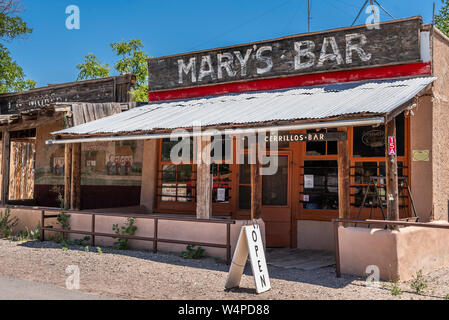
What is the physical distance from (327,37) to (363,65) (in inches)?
42.1

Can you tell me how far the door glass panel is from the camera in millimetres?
10352

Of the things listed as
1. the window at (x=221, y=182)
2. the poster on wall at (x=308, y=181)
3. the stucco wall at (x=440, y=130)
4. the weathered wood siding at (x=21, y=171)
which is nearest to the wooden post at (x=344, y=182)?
the stucco wall at (x=440, y=130)

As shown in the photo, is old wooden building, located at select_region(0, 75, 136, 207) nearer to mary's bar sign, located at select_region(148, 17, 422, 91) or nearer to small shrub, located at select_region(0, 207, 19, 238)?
small shrub, located at select_region(0, 207, 19, 238)

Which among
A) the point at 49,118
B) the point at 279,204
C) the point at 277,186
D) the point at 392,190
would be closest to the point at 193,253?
the point at 279,204

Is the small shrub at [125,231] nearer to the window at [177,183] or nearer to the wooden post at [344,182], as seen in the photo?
the window at [177,183]

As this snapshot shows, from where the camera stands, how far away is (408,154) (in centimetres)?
900

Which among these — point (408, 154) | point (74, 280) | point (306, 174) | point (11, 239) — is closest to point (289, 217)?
point (306, 174)

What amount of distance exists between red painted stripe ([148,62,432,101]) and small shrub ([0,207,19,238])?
4.74 m

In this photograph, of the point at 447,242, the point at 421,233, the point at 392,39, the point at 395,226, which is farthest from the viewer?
the point at 392,39

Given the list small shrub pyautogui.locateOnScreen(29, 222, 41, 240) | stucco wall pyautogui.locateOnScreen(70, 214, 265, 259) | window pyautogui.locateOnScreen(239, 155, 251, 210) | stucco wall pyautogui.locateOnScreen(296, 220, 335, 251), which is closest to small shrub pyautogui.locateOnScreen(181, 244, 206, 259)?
stucco wall pyautogui.locateOnScreen(70, 214, 265, 259)

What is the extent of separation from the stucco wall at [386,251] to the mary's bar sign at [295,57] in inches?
143

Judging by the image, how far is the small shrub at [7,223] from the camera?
11.7m

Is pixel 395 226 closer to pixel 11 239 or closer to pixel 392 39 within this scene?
pixel 392 39

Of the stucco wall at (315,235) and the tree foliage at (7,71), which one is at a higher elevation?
the tree foliage at (7,71)
